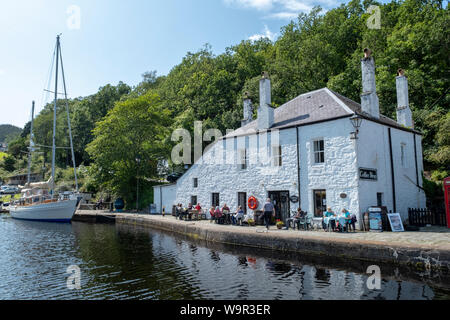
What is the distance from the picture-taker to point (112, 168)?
31891 millimetres

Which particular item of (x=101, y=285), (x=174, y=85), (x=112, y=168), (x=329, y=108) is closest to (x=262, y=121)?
(x=329, y=108)

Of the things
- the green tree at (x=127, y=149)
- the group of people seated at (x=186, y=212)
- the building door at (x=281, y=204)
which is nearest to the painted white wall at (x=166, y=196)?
the group of people seated at (x=186, y=212)

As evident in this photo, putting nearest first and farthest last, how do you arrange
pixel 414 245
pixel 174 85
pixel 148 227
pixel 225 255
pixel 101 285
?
pixel 101 285 < pixel 414 245 < pixel 225 255 < pixel 148 227 < pixel 174 85

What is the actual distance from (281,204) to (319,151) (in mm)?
3635

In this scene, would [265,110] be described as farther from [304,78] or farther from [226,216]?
[304,78]

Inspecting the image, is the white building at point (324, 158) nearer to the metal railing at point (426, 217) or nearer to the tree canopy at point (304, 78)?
the metal railing at point (426, 217)

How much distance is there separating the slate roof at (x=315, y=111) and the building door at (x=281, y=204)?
3742 mm

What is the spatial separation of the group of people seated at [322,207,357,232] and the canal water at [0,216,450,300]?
3.21 m

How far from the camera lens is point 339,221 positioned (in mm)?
13914

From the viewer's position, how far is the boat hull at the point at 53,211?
28328mm

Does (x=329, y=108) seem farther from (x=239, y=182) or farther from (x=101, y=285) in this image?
(x=101, y=285)

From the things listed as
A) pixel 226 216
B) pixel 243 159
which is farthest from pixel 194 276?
pixel 243 159

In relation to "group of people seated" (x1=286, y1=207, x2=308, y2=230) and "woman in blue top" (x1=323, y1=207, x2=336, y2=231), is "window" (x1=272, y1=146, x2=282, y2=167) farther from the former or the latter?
"woman in blue top" (x1=323, y1=207, x2=336, y2=231)
